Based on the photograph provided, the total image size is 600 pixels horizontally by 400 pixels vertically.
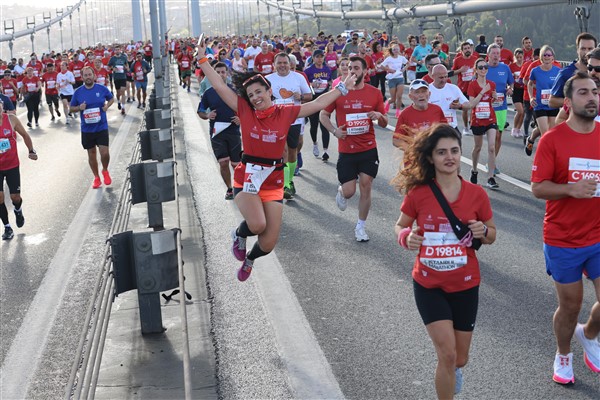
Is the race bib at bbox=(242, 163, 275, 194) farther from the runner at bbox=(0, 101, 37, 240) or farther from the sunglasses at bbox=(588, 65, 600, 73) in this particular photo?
the runner at bbox=(0, 101, 37, 240)

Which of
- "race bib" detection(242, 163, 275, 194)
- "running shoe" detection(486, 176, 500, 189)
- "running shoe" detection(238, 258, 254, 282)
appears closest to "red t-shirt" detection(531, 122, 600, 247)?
"race bib" detection(242, 163, 275, 194)

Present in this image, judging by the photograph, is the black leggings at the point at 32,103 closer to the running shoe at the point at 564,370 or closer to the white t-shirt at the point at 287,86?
the white t-shirt at the point at 287,86

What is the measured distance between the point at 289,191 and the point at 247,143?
4.77m

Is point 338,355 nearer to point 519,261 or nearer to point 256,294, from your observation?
point 256,294

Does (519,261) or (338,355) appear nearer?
(338,355)

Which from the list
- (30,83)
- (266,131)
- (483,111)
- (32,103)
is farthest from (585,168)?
(32,103)

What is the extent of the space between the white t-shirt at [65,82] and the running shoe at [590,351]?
22762mm

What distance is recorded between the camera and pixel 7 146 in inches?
441

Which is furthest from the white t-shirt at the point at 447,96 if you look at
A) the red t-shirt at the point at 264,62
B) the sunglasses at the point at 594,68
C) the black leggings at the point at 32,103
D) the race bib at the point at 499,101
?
the black leggings at the point at 32,103

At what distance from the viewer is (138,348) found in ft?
21.3

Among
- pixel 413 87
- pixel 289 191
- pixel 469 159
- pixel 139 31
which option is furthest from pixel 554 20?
pixel 139 31

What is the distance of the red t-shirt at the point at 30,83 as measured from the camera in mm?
25159

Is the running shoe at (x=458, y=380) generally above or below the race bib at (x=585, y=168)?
below

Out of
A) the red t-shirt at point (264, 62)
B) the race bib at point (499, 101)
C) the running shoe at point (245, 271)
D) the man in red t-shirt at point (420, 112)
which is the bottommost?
the running shoe at point (245, 271)
